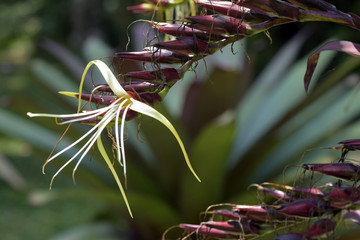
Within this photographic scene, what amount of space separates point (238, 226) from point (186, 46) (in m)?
0.15

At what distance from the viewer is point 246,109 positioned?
255cm

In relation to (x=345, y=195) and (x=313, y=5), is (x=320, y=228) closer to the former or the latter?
(x=345, y=195)

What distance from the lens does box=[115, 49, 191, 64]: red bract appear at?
14.3 inches

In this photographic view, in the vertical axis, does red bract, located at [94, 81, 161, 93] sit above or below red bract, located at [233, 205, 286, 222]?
above

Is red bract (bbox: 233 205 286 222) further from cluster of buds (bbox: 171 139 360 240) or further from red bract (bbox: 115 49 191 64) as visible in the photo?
red bract (bbox: 115 49 191 64)

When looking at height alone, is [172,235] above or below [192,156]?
below

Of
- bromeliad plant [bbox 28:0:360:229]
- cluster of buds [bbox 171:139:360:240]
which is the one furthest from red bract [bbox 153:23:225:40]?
cluster of buds [bbox 171:139:360:240]

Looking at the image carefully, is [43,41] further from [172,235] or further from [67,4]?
[67,4]

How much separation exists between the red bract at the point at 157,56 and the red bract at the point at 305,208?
0.44 ft

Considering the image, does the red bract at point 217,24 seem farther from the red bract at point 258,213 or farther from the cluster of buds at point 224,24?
the red bract at point 258,213

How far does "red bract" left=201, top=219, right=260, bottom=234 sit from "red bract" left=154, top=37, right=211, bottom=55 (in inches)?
5.4

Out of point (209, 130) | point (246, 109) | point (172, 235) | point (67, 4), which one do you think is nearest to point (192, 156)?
point (209, 130)

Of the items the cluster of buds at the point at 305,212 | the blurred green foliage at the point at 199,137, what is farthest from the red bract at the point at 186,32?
the blurred green foliage at the point at 199,137

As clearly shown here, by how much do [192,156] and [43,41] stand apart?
126 centimetres
